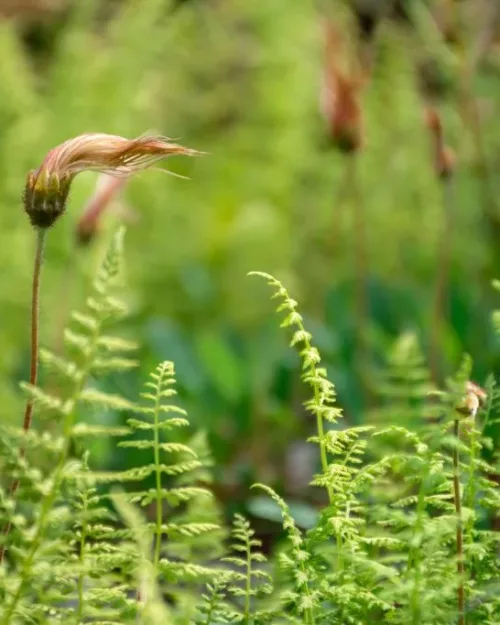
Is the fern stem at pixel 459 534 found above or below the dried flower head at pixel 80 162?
below

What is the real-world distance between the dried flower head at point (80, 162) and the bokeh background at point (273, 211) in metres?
0.39

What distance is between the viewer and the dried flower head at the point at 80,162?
606 mm

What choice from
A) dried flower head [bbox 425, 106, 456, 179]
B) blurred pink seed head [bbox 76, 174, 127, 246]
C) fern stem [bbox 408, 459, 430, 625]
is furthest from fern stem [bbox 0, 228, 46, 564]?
dried flower head [bbox 425, 106, 456, 179]

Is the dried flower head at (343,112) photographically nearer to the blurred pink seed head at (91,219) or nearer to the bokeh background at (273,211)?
the bokeh background at (273,211)

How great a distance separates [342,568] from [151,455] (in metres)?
0.71

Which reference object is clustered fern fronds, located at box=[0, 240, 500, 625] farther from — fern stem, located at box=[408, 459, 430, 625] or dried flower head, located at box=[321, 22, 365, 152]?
dried flower head, located at box=[321, 22, 365, 152]

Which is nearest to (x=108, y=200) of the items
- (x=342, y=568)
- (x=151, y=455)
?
(x=151, y=455)

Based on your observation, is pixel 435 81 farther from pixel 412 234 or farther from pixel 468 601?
pixel 468 601

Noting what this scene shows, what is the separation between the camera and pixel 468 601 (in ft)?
1.96

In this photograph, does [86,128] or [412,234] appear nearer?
[86,128]

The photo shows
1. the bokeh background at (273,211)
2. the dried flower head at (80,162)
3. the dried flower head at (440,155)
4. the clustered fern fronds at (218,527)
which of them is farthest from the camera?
the bokeh background at (273,211)

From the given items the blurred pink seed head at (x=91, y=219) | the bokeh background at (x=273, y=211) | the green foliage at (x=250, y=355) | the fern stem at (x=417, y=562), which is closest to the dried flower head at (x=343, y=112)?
the bokeh background at (x=273, y=211)

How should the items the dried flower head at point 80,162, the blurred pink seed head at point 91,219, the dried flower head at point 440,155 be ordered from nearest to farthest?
1. the dried flower head at point 80,162
2. the blurred pink seed head at point 91,219
3. the dried flower head at point 440,155

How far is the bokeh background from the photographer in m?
1.53
